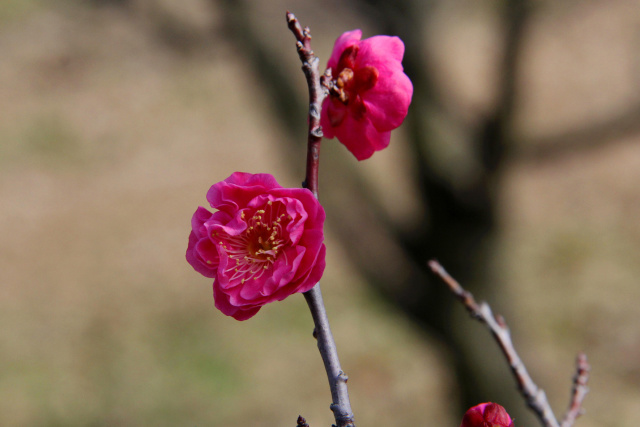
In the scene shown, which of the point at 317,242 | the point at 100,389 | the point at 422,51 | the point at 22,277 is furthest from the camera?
the point at 22,277

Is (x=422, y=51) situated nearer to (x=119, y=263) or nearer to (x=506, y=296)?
(x=506, y=296)

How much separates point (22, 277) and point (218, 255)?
3451mm

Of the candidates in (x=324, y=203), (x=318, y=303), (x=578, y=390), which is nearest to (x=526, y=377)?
(x=578, y=390)

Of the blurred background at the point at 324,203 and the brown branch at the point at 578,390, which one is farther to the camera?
the blurred background at the point at 324,203

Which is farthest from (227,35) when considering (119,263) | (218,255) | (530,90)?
(530,90)

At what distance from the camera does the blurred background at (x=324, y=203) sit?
2.19 meters

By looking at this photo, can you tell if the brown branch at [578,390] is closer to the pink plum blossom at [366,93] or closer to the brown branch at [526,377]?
the brown branch at [526,377]

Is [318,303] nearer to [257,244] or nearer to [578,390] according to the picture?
[257,244]

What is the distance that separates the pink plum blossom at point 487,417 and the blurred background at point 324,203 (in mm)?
1392

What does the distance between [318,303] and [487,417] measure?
0.18 m

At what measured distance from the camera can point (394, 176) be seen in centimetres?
396

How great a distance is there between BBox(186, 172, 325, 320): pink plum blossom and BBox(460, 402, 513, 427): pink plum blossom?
189 mm

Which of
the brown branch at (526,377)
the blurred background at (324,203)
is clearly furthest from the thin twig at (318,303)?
A: the blurred background at (324,203)

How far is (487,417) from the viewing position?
0.51 metres
